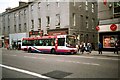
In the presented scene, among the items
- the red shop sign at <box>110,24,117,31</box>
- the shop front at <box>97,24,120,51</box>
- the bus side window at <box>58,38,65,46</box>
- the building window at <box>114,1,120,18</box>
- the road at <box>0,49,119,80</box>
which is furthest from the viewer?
the bus side window at <box>58,38,65,46</box>

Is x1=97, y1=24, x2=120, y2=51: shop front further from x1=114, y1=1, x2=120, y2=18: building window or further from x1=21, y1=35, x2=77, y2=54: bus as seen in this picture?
x1=21, y1=35, x2=77, y2=54: bus

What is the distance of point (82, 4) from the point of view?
38656 mm

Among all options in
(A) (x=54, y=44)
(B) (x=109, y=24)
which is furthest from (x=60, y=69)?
(B) (x=109, y=24)

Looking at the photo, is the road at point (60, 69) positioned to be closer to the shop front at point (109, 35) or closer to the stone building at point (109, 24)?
the shop front at point (109, 35)

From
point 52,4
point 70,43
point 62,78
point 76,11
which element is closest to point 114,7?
A: point 70,43

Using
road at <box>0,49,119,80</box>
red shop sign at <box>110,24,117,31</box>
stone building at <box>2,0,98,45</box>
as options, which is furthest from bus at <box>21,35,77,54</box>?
road at <box>0,49,119,80</box>

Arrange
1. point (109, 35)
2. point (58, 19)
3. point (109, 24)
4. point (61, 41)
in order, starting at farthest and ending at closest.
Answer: point (58, 19), point (109, 35), point (109, 24), point (61, 41)

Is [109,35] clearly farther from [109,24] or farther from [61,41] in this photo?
[61,41]

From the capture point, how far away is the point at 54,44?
29.0 meters

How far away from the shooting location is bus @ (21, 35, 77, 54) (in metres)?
27.5

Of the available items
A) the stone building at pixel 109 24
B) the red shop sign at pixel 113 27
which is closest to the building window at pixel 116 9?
the stone building at pixel 109 24

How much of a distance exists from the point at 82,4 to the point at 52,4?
5469 millimetres

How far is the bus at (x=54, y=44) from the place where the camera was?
2748 cm

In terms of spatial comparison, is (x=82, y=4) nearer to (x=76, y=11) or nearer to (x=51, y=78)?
(x=76, y=11)
